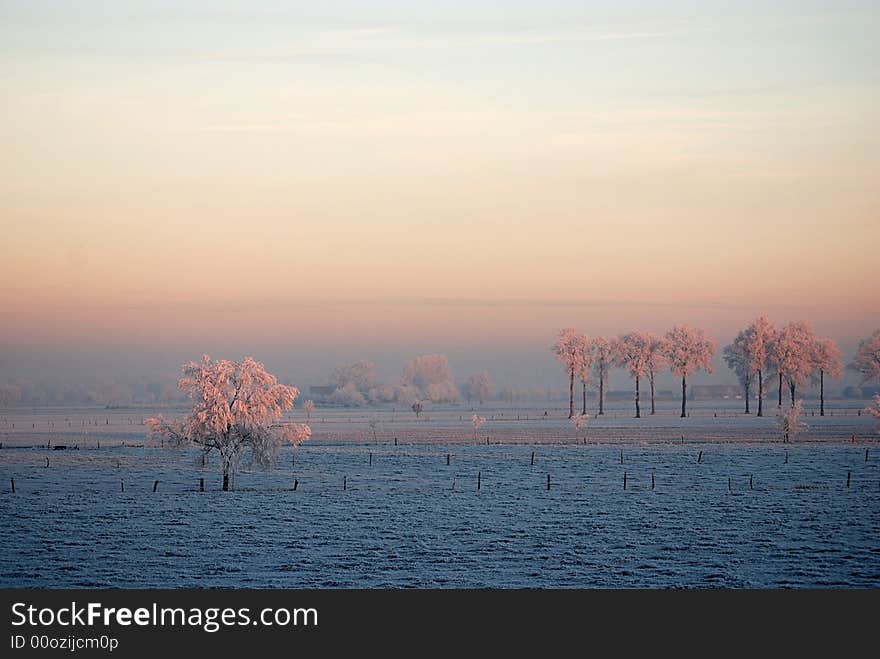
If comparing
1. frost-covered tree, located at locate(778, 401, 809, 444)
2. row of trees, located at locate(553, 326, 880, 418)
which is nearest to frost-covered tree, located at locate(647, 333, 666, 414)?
row of trees, located at locate(553, 326, 880, 418)

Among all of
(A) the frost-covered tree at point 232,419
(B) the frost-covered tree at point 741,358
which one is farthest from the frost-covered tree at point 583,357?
(A) the frost-covered tree at point 232,419

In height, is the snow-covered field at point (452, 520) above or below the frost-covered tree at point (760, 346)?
below

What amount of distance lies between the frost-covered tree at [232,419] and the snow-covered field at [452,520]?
2.26m

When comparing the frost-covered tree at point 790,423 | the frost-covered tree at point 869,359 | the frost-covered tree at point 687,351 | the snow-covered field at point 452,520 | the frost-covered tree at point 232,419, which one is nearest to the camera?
the snow-covered field at point 452,520

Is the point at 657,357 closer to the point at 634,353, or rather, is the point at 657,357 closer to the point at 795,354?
the point at 634,353

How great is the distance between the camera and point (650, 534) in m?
39.3

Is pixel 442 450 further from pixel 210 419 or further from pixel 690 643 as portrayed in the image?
pixel 690 643

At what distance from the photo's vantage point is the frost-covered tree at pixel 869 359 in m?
145

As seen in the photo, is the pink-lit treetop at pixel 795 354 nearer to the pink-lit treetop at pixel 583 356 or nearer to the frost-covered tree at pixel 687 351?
the frost-covered tree at pixel 687 351

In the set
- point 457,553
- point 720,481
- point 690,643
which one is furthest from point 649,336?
point 690,643

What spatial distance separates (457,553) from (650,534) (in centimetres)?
871

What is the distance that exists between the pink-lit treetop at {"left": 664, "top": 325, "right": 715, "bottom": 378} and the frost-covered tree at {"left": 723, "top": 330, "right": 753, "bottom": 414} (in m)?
2.96

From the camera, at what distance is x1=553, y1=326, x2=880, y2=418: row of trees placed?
15438cm

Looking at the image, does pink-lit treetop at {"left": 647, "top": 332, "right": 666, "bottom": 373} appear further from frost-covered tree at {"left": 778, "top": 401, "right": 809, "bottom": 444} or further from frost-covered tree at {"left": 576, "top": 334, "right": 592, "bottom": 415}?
frost-covered tree at {"left": 778, "top": 401, "right": 809, "bottom": 444}
